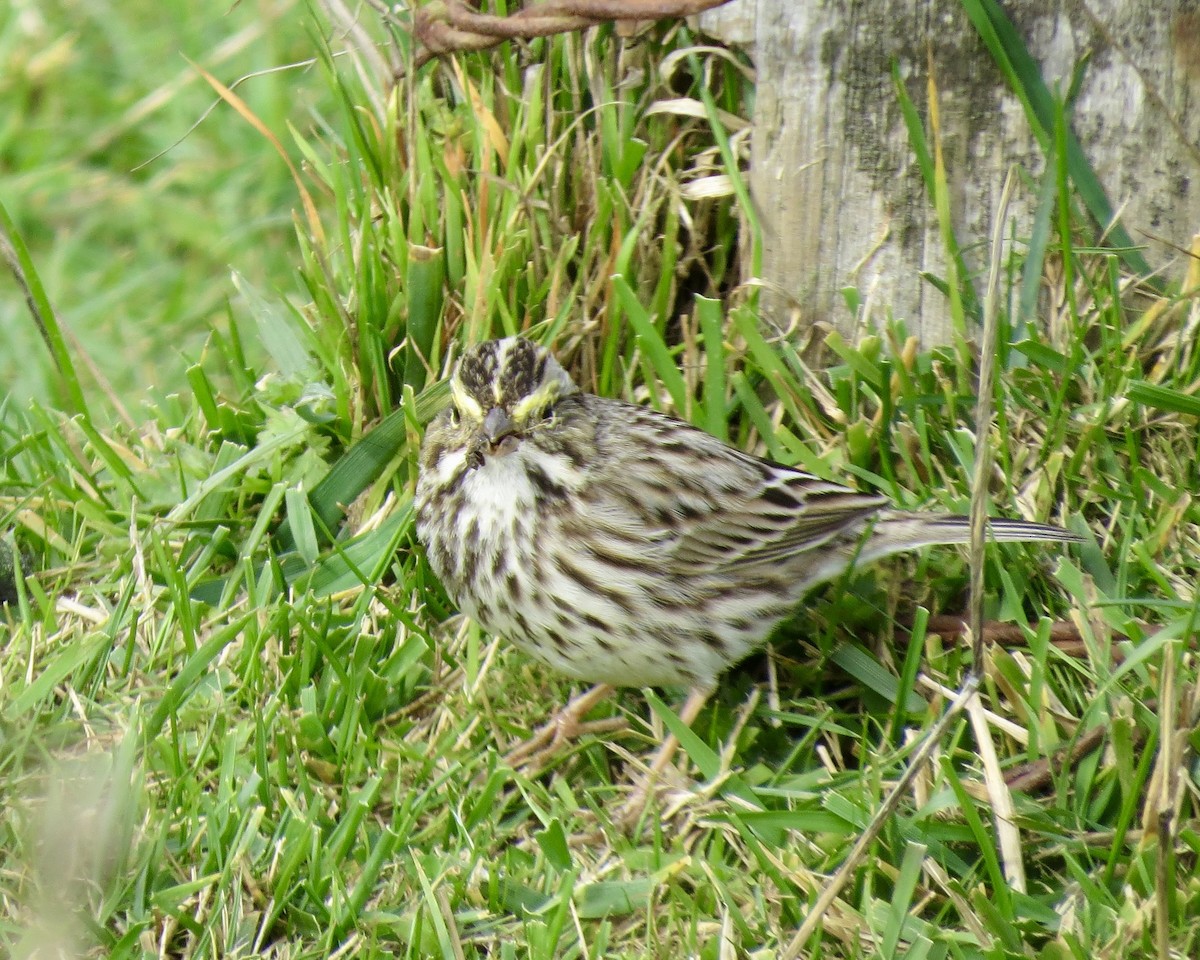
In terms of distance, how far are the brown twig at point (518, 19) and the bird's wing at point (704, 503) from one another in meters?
1.16

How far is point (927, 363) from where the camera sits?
4.70 metres

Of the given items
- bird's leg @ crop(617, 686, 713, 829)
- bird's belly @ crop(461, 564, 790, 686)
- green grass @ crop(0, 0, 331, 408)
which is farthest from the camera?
green grass @ crop(0, 0, 331, 408)

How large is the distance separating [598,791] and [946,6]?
96.0 inches

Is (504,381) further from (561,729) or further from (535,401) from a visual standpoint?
(561,729)

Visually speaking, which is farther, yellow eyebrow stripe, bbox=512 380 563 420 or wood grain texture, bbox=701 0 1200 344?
wood grain texture, bbox=701 0 1200 344

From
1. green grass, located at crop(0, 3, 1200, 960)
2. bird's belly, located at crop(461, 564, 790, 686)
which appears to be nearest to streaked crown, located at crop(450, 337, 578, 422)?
bird's belly, located at crop(461, 564, 790, 686)

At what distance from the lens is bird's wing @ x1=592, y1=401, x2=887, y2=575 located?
4352mm

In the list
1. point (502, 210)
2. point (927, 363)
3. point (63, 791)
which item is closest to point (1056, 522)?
point (927, 363)

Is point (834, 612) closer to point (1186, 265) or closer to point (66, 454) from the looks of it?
point (1186, 265)

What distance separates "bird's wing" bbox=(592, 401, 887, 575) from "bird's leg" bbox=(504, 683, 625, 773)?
18.4 inches

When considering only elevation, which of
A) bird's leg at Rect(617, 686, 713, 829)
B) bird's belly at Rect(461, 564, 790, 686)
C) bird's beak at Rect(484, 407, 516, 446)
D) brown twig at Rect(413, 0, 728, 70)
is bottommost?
bird's leg at Rect(617, 686, 713, 829)

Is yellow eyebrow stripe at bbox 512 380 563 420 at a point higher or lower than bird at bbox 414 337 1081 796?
higher

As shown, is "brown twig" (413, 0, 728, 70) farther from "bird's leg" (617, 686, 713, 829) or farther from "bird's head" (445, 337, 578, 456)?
"bird's leg" (617, 686, 713, 829)

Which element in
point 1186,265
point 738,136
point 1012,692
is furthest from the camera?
point 738,136
